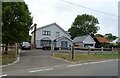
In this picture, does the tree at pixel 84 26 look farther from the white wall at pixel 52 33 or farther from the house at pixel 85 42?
the white wall at pixel 52 33

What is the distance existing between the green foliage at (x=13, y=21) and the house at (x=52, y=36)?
3248 centimetres

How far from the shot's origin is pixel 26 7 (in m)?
31.2

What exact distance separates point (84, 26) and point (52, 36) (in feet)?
120

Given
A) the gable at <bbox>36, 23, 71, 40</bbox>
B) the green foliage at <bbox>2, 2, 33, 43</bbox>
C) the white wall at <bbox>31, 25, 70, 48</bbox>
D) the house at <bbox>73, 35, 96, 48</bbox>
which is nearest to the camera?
the green foliage at <bbox>2, 2, 33, 43</bbox>

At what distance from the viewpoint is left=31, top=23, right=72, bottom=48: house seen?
61.8 metres

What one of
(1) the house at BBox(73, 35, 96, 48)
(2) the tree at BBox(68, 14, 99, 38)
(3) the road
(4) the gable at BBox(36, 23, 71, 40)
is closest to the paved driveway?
(3) the road

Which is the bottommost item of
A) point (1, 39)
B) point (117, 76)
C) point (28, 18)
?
point (117, 76)

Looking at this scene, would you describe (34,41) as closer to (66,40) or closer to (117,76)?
(66,40)

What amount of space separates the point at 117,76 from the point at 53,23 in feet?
169

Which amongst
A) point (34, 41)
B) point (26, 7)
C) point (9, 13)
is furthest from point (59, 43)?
point (9, 13)

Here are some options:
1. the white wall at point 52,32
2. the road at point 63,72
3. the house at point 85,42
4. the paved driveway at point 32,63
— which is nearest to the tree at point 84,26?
the house at point 85,42

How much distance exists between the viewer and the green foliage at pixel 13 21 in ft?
88.4

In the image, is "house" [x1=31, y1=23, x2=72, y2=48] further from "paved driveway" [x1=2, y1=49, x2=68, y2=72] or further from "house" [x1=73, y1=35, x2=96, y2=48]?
"paved driveway" [x1=2, y1=49, x2=68, y2=72]

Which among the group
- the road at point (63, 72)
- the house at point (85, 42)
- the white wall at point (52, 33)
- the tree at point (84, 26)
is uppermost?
the tree at point (84, 26)
